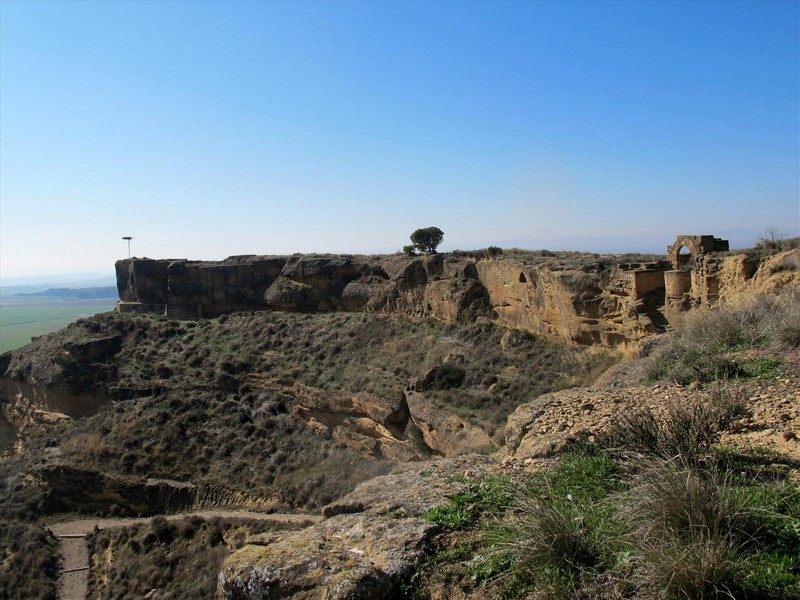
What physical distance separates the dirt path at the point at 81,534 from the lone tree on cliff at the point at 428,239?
62.3ft

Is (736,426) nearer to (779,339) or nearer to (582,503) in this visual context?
(582,503)

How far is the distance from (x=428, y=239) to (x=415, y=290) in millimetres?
8229

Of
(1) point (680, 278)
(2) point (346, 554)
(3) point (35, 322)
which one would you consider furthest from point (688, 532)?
(3) point (35, 322)

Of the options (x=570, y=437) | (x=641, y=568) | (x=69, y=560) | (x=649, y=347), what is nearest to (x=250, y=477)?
(x=69, y=560)

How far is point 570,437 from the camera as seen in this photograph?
18.4 feet

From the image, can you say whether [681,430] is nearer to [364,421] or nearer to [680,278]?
[680,278]

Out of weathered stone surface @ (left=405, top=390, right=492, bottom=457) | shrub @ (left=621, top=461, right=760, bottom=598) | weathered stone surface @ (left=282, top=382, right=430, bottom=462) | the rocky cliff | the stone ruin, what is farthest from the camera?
weathered stone surface @ (left=282, top=382, right=430, bottom=462)

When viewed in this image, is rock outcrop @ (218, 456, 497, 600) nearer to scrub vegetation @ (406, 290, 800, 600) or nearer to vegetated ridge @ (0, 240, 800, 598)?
vegetated ridge @ (0, 240, 800, 598)

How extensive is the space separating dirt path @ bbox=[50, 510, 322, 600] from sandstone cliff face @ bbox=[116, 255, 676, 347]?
365 inches

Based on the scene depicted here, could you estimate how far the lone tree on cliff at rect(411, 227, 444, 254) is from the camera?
31.2 metres

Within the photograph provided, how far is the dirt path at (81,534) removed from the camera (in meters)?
13.2

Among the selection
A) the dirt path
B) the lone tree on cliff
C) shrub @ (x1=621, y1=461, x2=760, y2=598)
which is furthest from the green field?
shrub @ (x1=621, y1=461, x2=760, y2=598)

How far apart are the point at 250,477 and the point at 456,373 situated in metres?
7.15

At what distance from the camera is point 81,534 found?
1568cm
